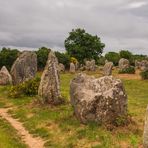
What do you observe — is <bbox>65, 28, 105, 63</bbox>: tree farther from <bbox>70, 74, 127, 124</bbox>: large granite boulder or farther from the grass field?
<bbox>70, 74, 127, 124</bbox>: large granite boulder

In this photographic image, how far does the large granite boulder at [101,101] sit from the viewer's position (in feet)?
64.4

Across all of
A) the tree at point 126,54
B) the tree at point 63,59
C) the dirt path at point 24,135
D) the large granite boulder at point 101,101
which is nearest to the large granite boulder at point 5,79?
the dirt path at point 24,135

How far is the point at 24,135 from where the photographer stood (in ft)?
65.9

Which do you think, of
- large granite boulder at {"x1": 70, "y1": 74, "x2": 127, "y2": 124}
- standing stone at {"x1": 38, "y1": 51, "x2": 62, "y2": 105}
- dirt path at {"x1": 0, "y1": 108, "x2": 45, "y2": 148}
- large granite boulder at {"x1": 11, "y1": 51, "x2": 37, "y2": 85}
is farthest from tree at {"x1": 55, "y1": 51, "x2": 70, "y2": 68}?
large granite boulder at {"x1": 70, "y1": 74, "x2": 127, "y2": 124}

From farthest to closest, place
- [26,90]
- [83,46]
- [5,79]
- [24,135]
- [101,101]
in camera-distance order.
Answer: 1. [83,46]
2. [5,79]
3. [26,90]
4. [24,135]
5. [101,101]

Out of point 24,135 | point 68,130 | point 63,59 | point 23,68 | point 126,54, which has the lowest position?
point 24,135

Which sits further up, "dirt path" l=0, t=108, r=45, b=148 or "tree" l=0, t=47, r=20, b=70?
"tree" l=0, t=47, r=20, b=70

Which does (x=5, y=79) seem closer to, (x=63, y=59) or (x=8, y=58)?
(x=8, y=58)

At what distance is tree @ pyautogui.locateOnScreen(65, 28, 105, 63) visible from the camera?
9344 cm

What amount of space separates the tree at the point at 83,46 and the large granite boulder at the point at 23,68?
186 feet

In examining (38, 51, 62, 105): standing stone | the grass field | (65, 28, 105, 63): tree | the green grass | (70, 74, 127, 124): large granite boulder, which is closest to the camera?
the grass field

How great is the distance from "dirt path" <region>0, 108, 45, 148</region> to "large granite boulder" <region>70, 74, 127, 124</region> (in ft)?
8.17

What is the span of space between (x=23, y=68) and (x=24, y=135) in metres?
16.3

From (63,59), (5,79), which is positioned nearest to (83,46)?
(63,59)
